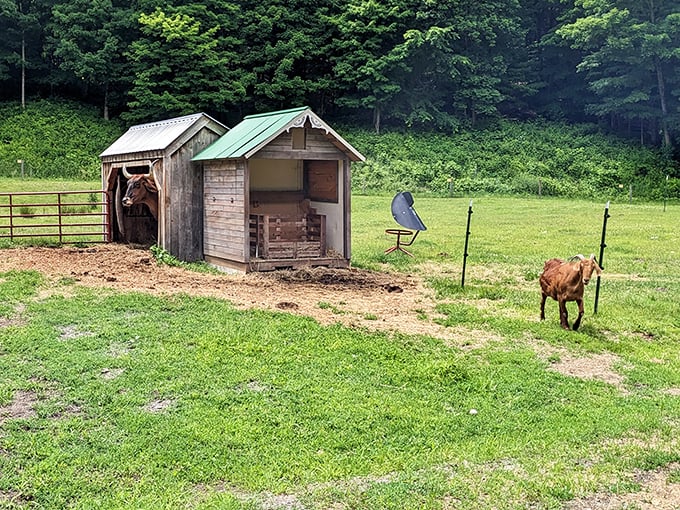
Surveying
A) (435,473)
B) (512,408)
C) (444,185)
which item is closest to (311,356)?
(512,408)

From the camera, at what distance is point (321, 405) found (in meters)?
6.26

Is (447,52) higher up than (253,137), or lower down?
higher up

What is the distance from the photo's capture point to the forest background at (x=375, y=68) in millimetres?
36406

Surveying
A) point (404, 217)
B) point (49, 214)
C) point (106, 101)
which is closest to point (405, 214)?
point (404, 217)

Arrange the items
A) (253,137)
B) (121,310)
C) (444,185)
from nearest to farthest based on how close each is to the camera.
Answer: (121,310)
(253,137)
(444,185)

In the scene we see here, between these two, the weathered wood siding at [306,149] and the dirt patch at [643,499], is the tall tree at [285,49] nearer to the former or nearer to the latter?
the weathered wood siding at [306,149]

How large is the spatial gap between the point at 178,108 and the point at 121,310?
28311 mm

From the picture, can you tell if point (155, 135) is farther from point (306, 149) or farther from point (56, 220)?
point (56, 220)

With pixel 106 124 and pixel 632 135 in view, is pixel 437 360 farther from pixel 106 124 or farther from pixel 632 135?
pixel 632 135

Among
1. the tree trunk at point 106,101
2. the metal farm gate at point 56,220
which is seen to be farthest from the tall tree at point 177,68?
the metal farm gate at point 56,220

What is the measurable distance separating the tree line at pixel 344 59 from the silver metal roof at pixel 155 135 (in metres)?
19.1

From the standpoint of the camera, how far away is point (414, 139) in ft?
134

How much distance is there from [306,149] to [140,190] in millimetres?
3930

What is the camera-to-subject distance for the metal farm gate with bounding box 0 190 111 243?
16.3 meters
